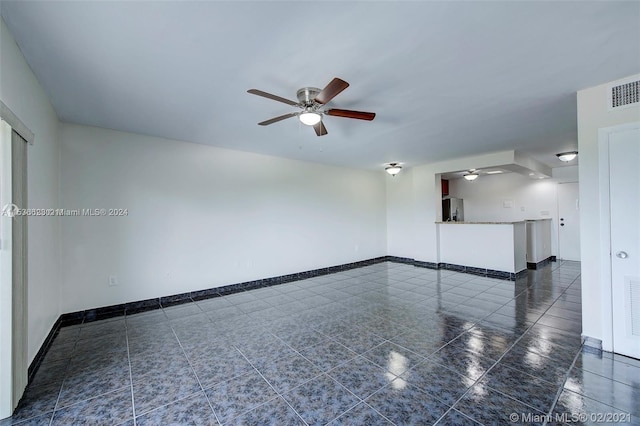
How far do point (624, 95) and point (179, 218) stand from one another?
5651mm

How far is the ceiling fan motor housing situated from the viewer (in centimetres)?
262

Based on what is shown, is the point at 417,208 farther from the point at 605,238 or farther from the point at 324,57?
the point at 324,57

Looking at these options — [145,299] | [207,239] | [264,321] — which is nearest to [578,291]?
[264,321]

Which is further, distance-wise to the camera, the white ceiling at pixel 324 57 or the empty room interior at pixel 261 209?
the empty room interior at pixel 261 209

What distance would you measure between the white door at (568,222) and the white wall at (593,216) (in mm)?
5704

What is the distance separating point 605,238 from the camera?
2.62m

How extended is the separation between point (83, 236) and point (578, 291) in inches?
301

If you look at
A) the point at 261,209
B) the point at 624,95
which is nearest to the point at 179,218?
the point at 261,209

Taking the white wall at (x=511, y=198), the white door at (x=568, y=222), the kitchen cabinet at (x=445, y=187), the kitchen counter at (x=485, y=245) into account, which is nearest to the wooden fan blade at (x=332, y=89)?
the kitchen counter at (x=485, y=245)

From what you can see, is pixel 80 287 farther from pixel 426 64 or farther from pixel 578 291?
pixel 578 291

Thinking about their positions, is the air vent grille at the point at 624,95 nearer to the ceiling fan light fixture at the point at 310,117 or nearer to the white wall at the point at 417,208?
the ceiling fan light fixture at the point at 310,117

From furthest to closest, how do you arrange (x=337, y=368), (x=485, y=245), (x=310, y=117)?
(x=485, y=245), (x=310, y=117), (x=337, y=368)

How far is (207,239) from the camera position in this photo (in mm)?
4625

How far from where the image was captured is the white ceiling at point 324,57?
171cm
